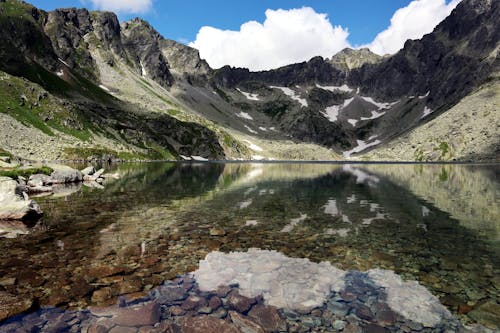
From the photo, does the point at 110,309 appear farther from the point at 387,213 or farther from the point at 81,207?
the point at 387,213

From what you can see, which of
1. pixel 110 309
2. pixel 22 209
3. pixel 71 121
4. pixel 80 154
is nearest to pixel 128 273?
pixel 110 309

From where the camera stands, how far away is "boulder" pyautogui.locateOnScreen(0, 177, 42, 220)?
26.6m

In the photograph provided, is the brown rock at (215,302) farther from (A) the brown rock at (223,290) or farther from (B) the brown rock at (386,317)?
(B) the brown rock at (386,317)

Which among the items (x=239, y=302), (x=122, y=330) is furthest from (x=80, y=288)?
(x=239, y=302)

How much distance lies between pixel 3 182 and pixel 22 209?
3.83m

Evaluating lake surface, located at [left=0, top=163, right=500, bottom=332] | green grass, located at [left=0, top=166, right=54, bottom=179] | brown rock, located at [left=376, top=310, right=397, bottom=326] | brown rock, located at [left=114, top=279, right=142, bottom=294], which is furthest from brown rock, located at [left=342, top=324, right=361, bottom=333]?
green grass, located at [left=0, top=166, right=54, bottom=179]

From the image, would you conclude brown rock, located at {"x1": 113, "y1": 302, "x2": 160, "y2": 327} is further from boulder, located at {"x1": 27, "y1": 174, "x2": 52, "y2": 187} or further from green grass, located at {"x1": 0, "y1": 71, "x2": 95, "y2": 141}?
green grass, located at {"x1": 0, "y1": 71, "x2": 95, "y2": 141}

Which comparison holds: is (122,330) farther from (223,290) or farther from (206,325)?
(223,290)

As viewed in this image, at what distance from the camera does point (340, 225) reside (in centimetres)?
2691

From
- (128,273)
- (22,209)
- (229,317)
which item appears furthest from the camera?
(22,209)

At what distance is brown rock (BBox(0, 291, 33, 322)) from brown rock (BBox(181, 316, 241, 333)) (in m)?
5.57

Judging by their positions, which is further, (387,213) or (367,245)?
Answer: (387,213)

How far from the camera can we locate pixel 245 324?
11.0 metres

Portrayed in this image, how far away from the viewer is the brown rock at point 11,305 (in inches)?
442
